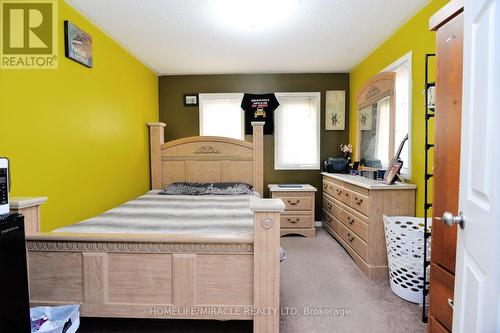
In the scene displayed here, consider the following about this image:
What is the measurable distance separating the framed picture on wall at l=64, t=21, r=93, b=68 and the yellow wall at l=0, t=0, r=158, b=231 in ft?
0.13

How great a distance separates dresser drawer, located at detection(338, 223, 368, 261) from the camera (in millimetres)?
2568

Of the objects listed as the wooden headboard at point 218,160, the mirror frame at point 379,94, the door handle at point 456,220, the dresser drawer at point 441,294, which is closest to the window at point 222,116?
the wooden headboard at point 218,160

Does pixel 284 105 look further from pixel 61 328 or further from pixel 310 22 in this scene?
pixel 61 328

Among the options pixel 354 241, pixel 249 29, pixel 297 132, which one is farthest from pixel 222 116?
pixel 354 241

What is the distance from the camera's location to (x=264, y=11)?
7.63 ft

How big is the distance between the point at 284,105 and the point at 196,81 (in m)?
1.43

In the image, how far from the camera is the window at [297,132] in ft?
13.6

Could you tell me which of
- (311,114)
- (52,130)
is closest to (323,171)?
(311,114)

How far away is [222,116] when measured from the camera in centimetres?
418

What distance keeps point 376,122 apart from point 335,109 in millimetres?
1036

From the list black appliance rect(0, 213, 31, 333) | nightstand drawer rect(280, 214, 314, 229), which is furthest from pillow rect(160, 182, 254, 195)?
black appliance rect(0, 213, 31, 333)

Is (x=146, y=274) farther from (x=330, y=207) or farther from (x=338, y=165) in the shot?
(x=338, y=165)

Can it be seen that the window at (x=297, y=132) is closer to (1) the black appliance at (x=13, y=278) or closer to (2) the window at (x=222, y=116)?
(2) the window at (x=222, y=116)

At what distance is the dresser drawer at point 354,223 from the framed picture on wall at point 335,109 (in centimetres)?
148
